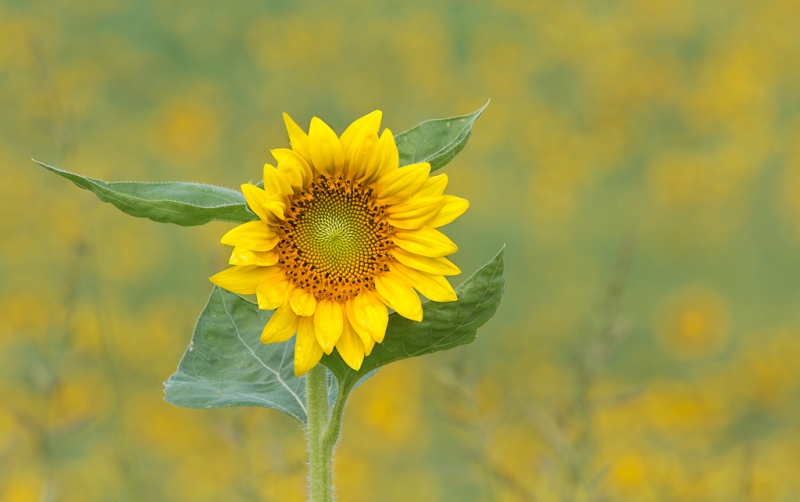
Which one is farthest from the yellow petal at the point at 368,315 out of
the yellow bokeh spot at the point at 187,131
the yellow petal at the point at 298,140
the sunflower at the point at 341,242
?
the yellow bokeh spot at the point at 187,131

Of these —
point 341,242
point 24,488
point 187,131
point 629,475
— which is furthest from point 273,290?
point 187,131

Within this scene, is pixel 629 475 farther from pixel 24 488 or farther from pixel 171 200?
pixel 171 200

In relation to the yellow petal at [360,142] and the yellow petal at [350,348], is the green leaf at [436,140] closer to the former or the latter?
the yellow petal at [360,142]

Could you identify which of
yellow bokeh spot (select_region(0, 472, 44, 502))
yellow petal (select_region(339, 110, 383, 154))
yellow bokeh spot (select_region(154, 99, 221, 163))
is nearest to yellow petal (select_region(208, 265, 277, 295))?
yellow petal (select_region(339, 110, 383, 154))

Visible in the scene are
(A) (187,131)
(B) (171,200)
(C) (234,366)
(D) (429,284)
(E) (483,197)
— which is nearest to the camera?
(B) (171,200)

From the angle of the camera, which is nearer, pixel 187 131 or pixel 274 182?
pixel 274 182

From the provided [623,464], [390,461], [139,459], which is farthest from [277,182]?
[139,459]

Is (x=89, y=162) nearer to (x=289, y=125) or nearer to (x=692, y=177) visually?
(x=692, y=177)
